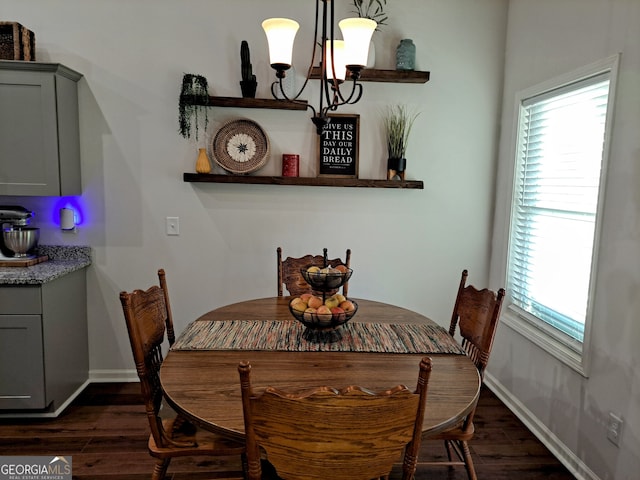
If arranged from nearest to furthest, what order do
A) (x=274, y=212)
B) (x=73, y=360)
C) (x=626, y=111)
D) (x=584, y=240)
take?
(x=626, y=111), (x=584, y=240), (x=73, y=360), (x=274, y=212)

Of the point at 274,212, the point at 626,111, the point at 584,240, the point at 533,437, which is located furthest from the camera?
the point at 274,212

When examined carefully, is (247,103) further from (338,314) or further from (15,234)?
(338,314)

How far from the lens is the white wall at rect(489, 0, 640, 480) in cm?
198

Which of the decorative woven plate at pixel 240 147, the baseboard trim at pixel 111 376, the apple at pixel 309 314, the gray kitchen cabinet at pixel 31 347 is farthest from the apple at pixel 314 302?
the baseboard trim at pixel 111 376

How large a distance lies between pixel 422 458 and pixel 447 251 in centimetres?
148

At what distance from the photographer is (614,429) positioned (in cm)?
206

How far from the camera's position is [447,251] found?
3.34 m

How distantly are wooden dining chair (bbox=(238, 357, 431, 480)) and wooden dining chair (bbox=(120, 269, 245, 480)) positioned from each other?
0.58 meters

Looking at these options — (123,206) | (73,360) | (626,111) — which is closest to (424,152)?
(626,111)

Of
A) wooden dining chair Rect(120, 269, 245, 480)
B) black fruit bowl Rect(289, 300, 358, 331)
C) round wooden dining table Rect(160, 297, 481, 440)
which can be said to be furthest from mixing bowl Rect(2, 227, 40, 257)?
black fruit bowl Rect(289, 300, 358, 331)

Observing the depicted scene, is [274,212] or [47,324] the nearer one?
[47,324]

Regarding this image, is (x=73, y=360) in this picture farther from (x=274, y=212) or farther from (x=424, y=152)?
(x=424, y=152)

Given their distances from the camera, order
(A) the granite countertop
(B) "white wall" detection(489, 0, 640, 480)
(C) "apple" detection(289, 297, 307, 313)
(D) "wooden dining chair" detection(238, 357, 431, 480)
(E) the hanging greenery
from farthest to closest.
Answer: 1. (E) the hanging greenery
2. (A) the granite countertop
3. (B) "white wall" detection(489, 0, 640, 480)
4. (C) "apple" detection(289, 297, 307, 313)
5. (D) "wooden dining chair" detection(238, 357, 431, 480)

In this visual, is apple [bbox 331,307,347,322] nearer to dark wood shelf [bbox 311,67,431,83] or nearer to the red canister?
the red canister
